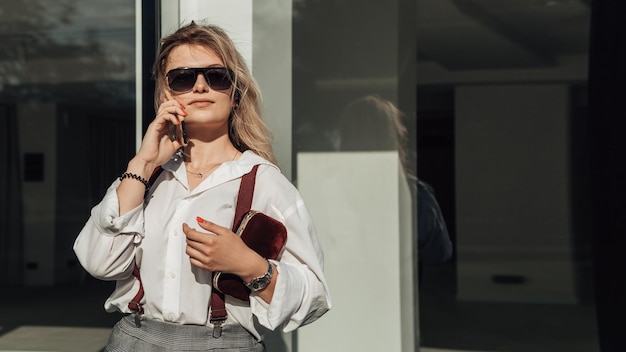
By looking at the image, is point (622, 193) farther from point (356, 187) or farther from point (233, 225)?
point (233, 225)

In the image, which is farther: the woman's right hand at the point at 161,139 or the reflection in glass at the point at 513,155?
the reflection in glass at the point at 513,155

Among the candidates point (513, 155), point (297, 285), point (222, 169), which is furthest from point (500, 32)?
point (297, 285)

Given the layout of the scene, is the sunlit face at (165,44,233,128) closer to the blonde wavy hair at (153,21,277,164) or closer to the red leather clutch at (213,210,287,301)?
the blonde wavy hair at (153,21,277,164)

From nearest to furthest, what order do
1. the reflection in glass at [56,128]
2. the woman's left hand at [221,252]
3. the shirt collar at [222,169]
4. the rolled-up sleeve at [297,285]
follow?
the woman's left hand at [221,252]
the rolled-up sleeve at [297,285]
the shirt collar at [222,169]
the reflection in glass at [56,128]

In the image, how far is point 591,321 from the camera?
3.62 m

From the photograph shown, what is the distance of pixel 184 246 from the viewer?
5.94 ft

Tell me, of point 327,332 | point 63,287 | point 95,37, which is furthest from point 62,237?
point 327,332

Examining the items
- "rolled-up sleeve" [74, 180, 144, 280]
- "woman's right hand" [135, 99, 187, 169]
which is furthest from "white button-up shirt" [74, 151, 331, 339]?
"woman's right hand" [135, 99, 187, 169]

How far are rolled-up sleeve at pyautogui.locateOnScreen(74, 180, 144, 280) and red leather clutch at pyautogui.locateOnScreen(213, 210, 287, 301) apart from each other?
0.24m

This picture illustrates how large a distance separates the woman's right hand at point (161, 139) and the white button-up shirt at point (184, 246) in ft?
0.35

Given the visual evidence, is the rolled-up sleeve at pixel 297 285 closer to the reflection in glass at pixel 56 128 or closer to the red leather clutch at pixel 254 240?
the red leather clutch at pixel 254 240

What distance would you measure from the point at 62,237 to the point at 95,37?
97.2 inches

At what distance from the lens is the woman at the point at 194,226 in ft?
5.71

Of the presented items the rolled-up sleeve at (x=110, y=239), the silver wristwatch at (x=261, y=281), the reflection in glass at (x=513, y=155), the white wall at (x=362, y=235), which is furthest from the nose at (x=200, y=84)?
the reflection in glass at (x=513, y=155)
